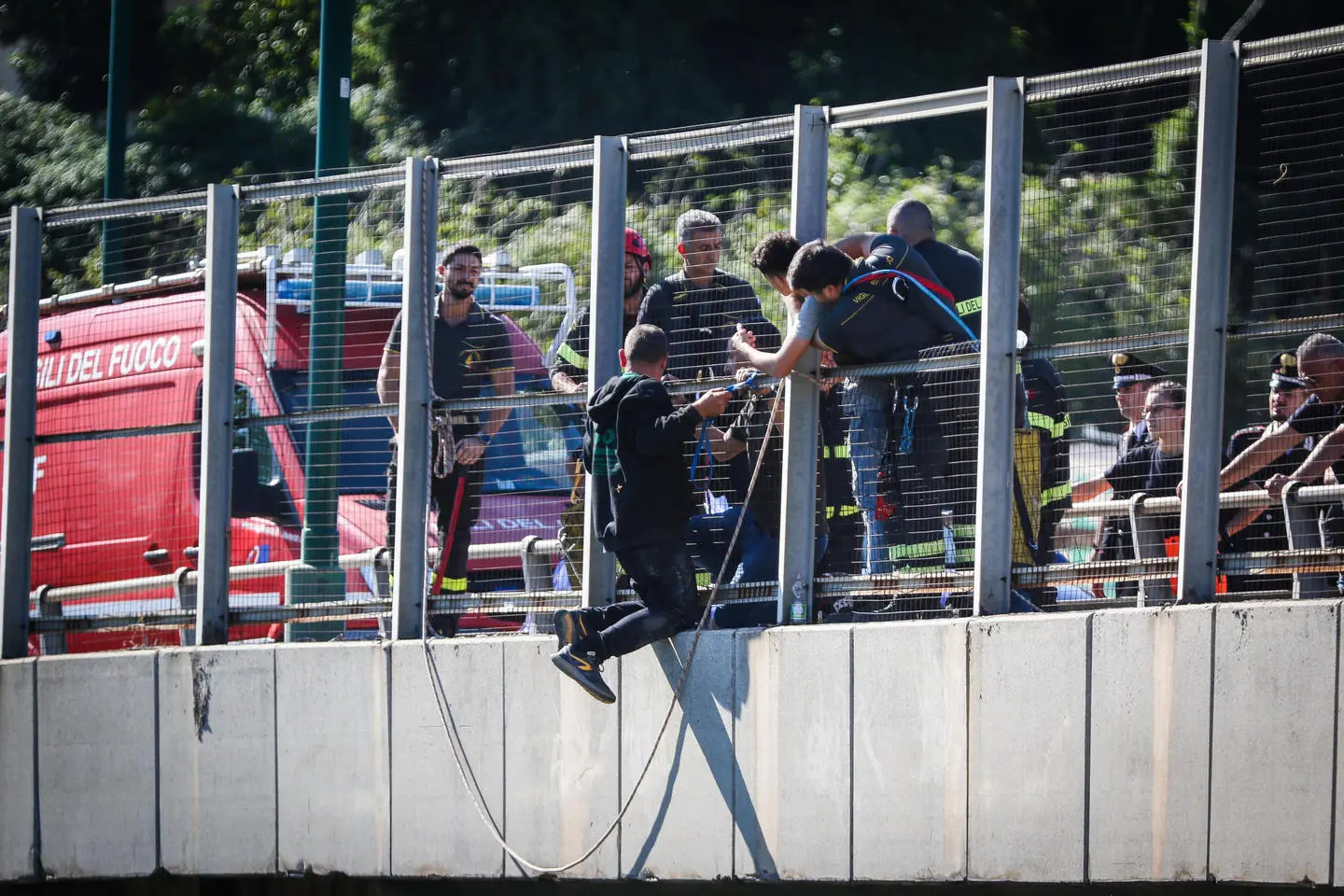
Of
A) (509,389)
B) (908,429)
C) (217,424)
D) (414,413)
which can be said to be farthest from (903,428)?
(217,424)

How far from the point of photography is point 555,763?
8188 millimetres

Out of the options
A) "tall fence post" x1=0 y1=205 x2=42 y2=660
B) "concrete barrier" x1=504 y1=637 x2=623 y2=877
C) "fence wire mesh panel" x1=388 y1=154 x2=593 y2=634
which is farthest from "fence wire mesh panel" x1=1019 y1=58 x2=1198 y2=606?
"tall fence post" x1=0 y1=205 x2=42 y2=660

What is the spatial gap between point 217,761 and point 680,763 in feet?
8.43

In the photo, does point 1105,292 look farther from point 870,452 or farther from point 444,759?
point 444,759

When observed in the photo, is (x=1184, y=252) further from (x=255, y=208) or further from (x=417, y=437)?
(x=255, y=208)

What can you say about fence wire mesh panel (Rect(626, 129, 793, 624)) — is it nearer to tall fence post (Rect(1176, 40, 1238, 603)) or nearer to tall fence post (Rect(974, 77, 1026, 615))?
tall fence post (Rect(974, 77, 1026, 615))

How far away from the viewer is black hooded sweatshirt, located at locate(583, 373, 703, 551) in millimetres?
7672

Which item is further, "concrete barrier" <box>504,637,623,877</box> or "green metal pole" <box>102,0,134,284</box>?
"green metal pole" <box>102,0,134,284</box>

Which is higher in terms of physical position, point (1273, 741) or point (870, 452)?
point (870, 452)

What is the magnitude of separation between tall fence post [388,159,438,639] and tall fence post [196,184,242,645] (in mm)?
1118

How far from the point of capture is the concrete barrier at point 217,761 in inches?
356

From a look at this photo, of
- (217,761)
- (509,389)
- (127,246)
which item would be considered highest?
(127,246)

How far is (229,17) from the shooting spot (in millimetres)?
27594

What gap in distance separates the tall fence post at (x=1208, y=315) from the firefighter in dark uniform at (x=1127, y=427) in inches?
6.6
